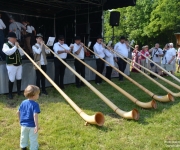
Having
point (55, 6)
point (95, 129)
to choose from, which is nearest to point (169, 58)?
point (55, 6)

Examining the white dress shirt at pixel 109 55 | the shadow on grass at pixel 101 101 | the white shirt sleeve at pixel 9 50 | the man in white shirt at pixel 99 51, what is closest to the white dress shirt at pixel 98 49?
the man in white shirt at pixel 99 51

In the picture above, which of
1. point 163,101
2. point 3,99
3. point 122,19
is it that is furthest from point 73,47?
point 122,19

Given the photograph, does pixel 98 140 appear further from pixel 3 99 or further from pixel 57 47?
pixel 57 47

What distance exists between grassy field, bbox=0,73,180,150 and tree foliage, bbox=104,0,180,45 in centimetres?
2620

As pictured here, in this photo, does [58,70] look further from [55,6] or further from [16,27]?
[55,6]

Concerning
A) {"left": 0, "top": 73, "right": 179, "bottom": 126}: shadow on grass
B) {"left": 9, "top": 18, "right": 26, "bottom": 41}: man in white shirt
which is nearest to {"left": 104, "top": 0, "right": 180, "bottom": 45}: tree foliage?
{"left": 9, "top": 18, "right": 26, "bottom": 41}: man in white shirt

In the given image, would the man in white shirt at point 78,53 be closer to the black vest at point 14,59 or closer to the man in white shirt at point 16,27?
the black vest at point 14,59

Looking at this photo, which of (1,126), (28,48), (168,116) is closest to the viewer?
(1,126)

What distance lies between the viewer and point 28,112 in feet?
9.69

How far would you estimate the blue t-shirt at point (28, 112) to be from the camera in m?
2.94

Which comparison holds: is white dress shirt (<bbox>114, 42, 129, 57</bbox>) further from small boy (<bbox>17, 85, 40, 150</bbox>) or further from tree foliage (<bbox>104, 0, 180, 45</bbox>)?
tree foliage (<bbox>104, 0, 180, 45</bbox>)

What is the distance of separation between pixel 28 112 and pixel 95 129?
1352mm

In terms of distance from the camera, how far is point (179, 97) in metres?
5.87

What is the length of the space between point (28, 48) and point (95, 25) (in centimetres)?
300
